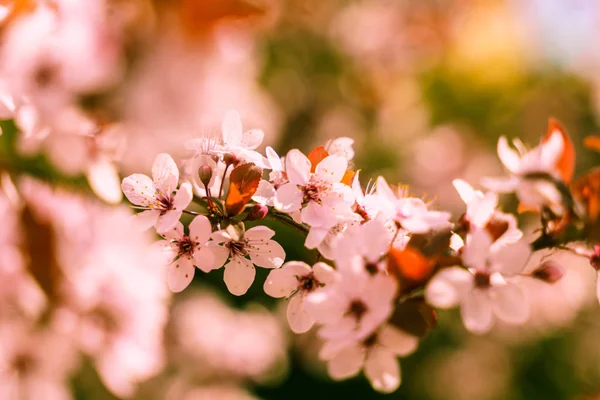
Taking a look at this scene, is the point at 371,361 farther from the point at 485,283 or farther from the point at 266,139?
the point at 266,139

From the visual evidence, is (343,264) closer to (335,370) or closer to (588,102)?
(335,370)

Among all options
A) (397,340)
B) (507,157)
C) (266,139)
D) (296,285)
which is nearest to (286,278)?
(296,285)

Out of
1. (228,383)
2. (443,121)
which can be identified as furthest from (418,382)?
(443,121)

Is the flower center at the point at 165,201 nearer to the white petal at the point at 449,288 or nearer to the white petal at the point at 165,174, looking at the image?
the white petal at the point at 165,174

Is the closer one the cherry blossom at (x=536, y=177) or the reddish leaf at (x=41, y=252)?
the cherry blossom at (x=536, y=177)

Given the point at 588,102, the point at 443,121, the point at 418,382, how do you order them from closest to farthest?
the point at 418,382
the point at 443,121
the point at 588,102

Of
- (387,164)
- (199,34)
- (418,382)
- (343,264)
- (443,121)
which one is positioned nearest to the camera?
(343,264)

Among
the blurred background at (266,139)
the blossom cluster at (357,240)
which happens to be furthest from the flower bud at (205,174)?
the blurred background at (266,139)
